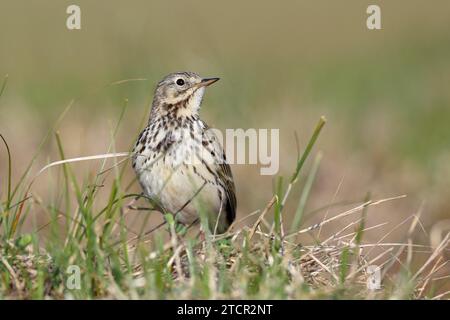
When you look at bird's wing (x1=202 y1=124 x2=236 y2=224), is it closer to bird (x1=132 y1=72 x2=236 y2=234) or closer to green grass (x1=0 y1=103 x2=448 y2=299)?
bird (x1=132 y1=72 x2=236 y2=234)

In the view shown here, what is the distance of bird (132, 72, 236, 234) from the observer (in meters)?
5.97

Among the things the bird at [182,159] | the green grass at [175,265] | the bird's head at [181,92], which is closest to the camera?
the green grass at [175,265]

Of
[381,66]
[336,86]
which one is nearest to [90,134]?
[336,86]

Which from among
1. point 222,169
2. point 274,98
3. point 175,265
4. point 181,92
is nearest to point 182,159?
point 222,169

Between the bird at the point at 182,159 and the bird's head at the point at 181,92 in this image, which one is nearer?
the bird at the point at 182,159

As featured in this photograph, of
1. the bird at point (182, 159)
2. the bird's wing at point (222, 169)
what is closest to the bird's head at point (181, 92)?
the bird at point (182, 159)

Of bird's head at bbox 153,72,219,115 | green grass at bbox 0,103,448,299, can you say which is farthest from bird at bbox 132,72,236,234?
green grass at bbox 0,103,448,299

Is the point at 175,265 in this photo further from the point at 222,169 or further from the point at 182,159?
the point at 222,169

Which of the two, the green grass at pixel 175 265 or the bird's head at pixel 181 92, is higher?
the bird's head at pixel 181 92

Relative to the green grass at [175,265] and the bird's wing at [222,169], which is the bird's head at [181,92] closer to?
the bird's wing at [222,169]

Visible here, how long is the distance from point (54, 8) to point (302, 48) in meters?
5.26

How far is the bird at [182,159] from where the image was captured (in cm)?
597
